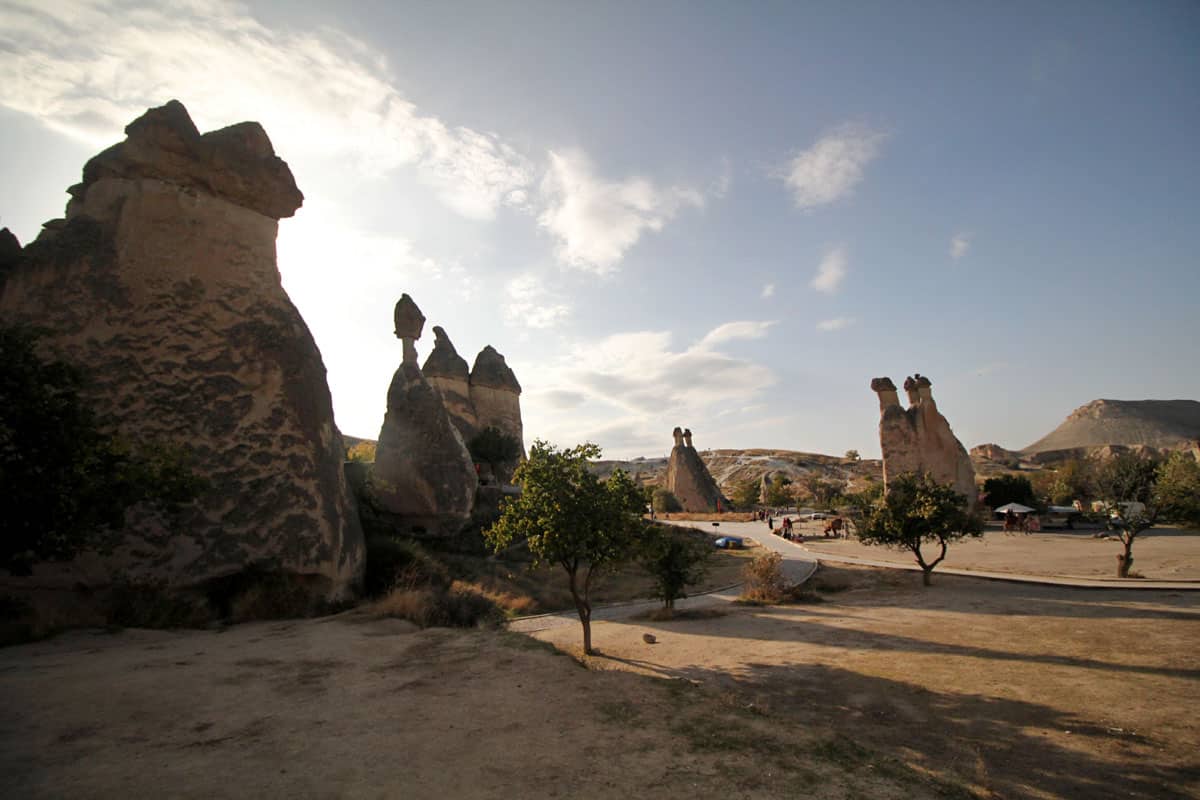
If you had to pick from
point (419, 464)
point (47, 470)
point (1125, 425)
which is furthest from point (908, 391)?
point (1125, 425)

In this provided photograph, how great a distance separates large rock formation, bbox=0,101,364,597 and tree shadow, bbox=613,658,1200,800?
8.98 meters

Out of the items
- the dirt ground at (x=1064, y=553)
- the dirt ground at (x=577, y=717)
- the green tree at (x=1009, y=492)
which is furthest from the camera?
the green tree at (x=1009, y=492)

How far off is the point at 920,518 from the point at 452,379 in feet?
84.4

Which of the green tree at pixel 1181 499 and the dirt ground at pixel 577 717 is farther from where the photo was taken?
the green tree at pixel 1181 499

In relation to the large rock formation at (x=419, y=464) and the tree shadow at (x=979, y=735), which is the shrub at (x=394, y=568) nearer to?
the large rock formation at (x=419, y=464)

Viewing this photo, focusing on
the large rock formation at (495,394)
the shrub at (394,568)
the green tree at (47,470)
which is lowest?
the shrub at (394,568)

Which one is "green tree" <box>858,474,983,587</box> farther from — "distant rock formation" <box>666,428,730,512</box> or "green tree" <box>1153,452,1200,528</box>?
"distant rock formation" <box>666,428,730,512</box>

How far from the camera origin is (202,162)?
42.2 feet

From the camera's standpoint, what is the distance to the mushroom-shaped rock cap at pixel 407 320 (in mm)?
21906

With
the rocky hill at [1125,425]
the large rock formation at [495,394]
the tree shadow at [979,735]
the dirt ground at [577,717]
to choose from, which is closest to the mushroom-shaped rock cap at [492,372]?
the large rock formation at [495,394]

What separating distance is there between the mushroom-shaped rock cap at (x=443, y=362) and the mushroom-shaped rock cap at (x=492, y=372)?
0.84m

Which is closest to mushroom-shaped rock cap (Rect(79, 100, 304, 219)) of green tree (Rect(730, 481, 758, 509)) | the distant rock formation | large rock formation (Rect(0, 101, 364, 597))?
large rock formation (Rect(0, 101, 364, 597))

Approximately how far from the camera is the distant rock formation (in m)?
56.0

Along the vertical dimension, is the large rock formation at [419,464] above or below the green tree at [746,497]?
above
